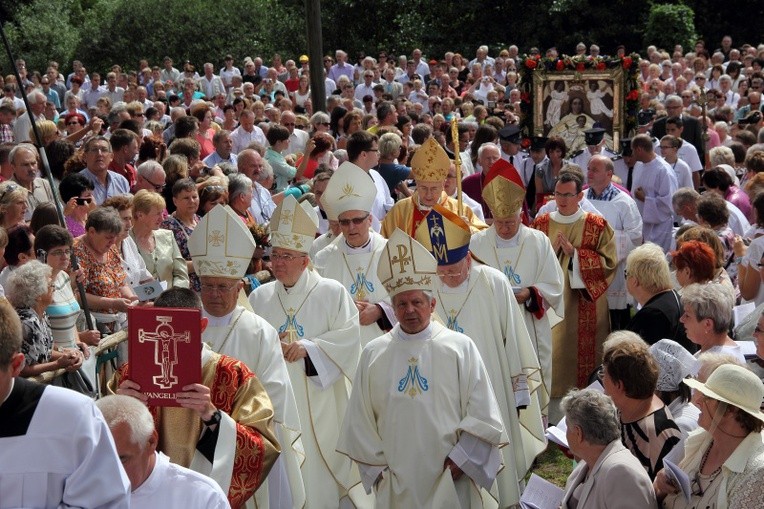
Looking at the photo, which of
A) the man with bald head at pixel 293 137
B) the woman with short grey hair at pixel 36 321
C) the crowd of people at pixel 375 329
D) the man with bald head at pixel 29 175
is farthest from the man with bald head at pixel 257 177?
the woman with short grey hair at pixel 36 321

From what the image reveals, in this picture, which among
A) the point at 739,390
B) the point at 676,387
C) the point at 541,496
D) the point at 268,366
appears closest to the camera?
the point at 739,390

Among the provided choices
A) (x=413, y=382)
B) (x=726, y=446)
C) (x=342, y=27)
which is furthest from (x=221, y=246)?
(x=342, y=27)

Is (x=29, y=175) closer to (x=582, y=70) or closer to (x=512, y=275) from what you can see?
(x=512, y=275)

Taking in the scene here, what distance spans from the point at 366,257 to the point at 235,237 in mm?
1940

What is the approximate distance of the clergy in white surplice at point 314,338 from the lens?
294 inches

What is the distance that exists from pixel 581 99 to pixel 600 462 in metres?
10.2

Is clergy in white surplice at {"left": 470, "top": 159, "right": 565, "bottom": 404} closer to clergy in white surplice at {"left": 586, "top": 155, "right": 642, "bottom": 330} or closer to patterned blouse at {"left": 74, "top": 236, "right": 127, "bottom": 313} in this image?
clergy in white surplice at {"left": 586, "top": 155, "right": 642, "bottom": 330}

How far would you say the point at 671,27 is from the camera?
3216 centimetres

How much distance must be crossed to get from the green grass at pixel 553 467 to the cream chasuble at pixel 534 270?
1.32 ft

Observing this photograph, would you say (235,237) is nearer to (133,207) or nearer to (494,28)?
(133,207)

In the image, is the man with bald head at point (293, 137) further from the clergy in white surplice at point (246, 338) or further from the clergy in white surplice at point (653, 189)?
the clergy in white surplice at point (246, 338)

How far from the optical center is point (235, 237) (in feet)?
22.3

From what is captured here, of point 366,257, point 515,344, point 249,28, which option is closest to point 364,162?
point 366,257

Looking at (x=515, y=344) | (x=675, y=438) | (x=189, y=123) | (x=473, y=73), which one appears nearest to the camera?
(x=675, y=438)
